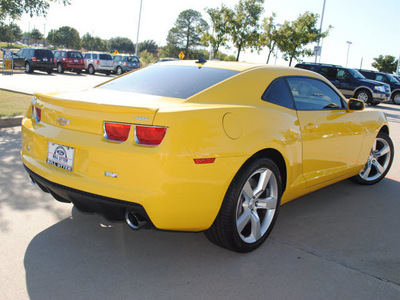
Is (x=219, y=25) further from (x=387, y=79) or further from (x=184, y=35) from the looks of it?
(x=184, y=35)

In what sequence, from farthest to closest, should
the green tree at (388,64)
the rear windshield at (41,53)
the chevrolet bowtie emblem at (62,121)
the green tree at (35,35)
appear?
the green tree at (35,35)
the green tree at (388,64)
the rear windshield at (41,53)
the chevrolet bowtie emblem at (62,121)

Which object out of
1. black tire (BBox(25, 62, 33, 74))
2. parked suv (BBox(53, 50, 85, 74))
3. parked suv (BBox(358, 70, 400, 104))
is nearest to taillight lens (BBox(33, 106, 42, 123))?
parked suv (BBox(358, 70, 400, 104))

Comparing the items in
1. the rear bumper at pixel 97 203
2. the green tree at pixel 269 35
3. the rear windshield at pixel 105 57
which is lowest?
the rear bumper at pixel 97 203

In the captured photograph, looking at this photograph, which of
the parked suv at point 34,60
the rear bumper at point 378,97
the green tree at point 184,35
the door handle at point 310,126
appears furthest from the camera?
the green tree at point 184,35

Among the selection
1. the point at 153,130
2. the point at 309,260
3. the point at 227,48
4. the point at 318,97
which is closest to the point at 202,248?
the point at 309,260

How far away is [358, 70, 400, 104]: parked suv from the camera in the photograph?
78.3 feet

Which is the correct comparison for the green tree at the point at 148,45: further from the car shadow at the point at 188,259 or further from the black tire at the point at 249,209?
the black tire at the point at 249,209

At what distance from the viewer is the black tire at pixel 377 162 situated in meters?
5.41

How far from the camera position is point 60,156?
2.92 meters

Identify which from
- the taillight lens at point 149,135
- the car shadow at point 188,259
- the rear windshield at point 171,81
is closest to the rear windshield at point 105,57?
the rear windshield at point 171,81

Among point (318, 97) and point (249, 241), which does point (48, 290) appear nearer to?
point (249, 241)

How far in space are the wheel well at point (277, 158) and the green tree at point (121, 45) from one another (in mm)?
141869

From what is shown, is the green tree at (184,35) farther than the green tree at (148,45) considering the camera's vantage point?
No

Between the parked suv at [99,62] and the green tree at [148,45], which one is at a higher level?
the green tree at [148,45]
